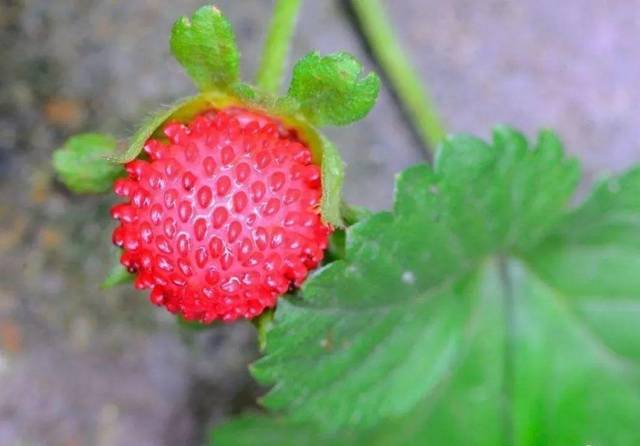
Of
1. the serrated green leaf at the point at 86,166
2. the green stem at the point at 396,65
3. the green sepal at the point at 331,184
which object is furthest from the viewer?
the green stem at the point at 396,65

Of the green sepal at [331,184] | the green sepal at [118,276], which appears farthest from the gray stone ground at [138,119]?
the green sepal at [331,184]

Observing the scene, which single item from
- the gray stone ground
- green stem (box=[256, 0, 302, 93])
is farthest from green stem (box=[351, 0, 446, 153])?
green stem (box=[256, 0, 302, 93])

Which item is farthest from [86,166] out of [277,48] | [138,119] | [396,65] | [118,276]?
[396,65]

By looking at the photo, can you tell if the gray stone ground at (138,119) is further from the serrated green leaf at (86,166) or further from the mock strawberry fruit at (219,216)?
the mock strawberry fruit at (219,216)

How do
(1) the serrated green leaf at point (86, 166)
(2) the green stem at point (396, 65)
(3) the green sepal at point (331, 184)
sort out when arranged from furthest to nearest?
(2) the green stem at point (396, 65), (1) the serrated green leaf at point (86, 166), (3) the green sepal at point (331, 184)

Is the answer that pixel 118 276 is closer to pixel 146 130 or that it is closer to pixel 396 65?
pixel 146 130

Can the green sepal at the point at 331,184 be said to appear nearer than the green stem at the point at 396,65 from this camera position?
Yes

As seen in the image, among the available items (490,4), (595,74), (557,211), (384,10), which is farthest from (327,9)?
(557,211)

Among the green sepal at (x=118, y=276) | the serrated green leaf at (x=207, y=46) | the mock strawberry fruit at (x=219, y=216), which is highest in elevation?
the serrated green leaf at (x=207, y=46)

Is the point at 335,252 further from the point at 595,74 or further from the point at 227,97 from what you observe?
the point at 595,74
